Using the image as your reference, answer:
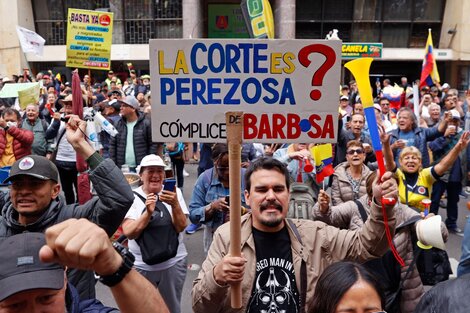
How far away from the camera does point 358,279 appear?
6.22 ft

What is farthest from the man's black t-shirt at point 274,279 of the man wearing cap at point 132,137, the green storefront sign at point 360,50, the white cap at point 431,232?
the green storefront sign at point 360,50

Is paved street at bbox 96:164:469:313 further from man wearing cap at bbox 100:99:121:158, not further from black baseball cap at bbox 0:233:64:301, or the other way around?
black baseball cap at bbox 0:233:64:301

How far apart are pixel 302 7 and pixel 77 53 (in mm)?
17000

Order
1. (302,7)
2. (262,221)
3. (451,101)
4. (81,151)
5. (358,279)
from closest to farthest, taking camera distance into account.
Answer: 1. (358,279)
2. (262,221)
3. (81,151)
4. (451,101)
5. (302,7)

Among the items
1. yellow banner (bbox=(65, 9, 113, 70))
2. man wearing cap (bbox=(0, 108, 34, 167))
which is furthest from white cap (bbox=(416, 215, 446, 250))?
yellow banner (bbox=(65, 9, 113, 70))

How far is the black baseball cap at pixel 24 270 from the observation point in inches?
62.4

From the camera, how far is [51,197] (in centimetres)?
272

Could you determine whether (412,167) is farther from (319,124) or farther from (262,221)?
(262,221)

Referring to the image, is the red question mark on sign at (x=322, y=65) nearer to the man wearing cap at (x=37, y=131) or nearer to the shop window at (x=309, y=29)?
the man wearing cap at (x=37, y=131)

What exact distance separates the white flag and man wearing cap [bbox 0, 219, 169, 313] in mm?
13002

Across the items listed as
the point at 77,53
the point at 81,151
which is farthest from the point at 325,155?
the point at 77,53

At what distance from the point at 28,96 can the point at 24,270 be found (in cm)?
848

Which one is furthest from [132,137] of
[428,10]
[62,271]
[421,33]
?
[428,10]

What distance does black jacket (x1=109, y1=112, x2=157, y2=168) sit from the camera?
6.25 meters
